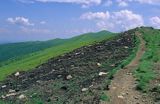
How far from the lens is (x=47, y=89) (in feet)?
107

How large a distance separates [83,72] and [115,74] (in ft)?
20.5

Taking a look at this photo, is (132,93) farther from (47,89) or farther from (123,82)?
(47,89)

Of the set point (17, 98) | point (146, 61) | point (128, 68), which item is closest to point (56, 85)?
point (17, 98)

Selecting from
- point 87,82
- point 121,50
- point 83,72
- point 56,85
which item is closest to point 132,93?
point 87,82

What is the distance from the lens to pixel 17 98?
30500 mm

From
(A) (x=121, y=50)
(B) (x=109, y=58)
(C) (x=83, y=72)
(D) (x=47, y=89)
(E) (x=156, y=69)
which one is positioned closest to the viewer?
(D) (x=47, y=89)

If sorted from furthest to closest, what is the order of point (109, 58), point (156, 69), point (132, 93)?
point (109, 58) < point (156, 69) < point (132, 93)

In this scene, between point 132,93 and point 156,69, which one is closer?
point 132,93

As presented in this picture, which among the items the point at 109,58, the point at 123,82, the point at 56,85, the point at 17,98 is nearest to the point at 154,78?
the point at 123,82

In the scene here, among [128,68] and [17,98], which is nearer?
[17,98]

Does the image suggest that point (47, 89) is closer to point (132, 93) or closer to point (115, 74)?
point (115, 74)

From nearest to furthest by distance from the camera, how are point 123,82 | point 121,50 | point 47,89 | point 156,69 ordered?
point 123,82
point 47,89
point 156,69
point 121,50

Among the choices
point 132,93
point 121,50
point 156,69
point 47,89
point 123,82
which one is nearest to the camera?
point 132,93

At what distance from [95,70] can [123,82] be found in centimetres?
958
